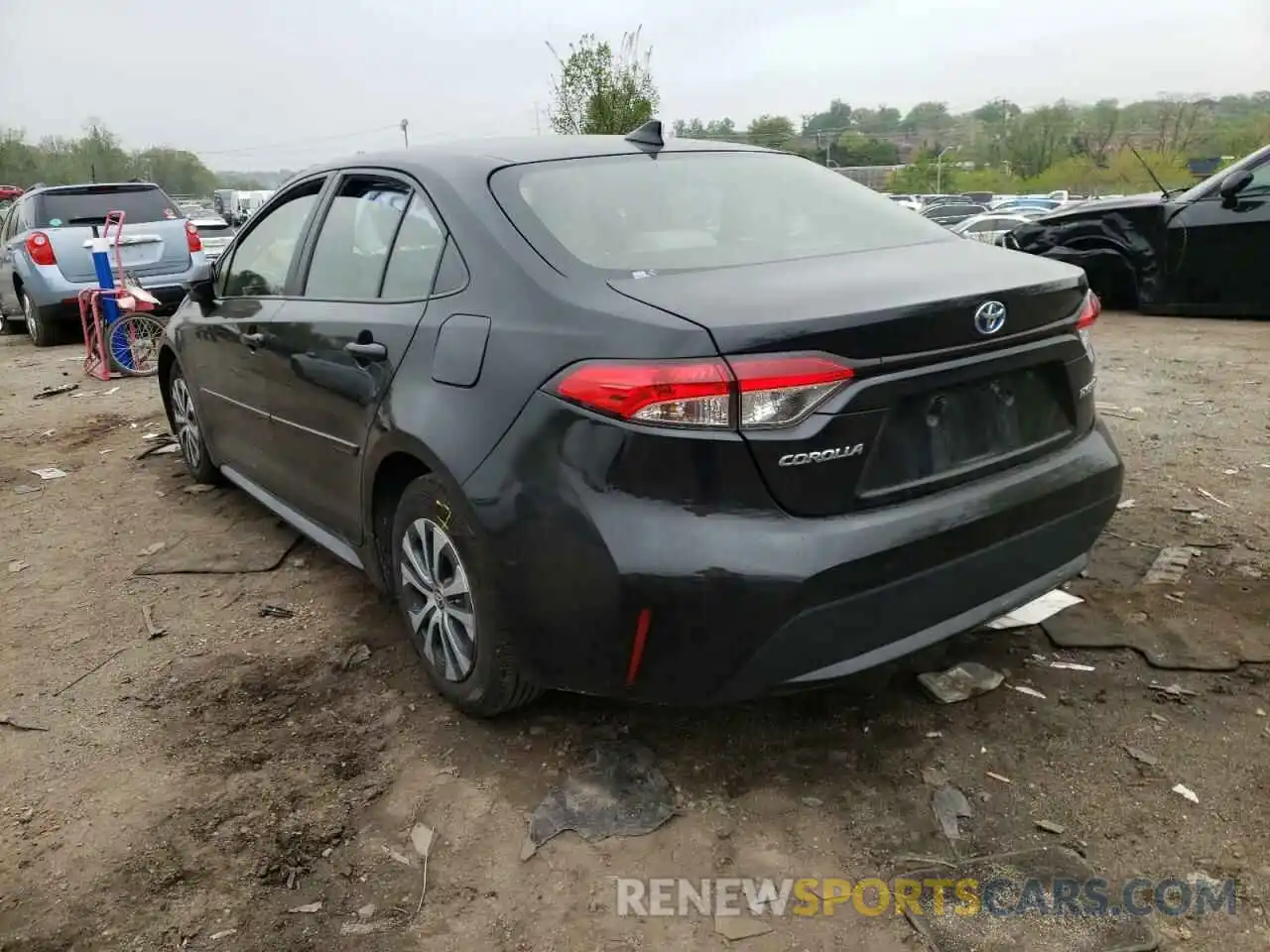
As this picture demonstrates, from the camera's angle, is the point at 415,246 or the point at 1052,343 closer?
the point at 1052,343

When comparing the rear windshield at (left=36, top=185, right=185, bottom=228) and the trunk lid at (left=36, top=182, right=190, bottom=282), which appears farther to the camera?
the rear windshield at (left=36, top=185, right=185, bottom=228)

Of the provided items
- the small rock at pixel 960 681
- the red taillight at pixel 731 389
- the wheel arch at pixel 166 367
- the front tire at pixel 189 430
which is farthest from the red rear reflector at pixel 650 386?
the wheel arch at pixel 166 367

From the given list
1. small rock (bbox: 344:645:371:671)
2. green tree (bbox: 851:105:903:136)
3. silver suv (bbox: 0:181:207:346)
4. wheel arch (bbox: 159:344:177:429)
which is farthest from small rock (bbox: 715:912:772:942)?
green tree (bbox: 851:105:903:136)

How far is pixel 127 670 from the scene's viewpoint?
11.4ft

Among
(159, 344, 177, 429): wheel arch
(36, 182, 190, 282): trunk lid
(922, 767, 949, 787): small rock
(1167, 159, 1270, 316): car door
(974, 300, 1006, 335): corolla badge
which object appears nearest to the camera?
(974, 300, 1006, 335): corolla badge

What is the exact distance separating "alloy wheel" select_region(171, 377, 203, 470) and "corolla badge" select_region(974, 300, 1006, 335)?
13.1 feet

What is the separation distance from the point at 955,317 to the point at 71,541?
429cm

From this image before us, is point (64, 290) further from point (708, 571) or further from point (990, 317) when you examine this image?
point (990, 317)

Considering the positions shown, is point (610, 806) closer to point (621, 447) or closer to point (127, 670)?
point (621, 447)

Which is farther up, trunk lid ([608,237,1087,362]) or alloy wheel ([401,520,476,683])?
trunk lid ([608,237,1087,362])

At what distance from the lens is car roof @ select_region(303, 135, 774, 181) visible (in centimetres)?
307

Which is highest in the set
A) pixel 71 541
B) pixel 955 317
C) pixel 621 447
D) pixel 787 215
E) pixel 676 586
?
pixel 787 215

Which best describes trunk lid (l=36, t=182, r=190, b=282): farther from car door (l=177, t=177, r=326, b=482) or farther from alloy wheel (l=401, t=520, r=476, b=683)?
alloy wheel (l=401, t=520, r=476, b=683)

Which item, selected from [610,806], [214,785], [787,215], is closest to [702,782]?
[610,806]
